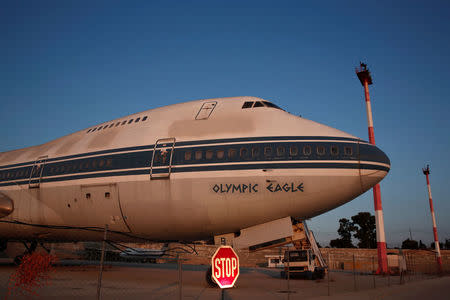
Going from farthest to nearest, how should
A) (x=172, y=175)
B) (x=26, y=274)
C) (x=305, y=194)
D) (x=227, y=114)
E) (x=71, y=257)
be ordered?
(x=71, y=257) → (x=227, y=114) → (x=172, y=175) → (x=305, y=194) → (x=26, y=274)

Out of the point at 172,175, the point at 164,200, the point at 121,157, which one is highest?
the point at 121,157

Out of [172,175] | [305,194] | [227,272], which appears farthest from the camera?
[172,175]

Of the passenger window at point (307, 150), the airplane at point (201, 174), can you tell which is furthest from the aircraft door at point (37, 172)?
the passenger window at point (307, 150)

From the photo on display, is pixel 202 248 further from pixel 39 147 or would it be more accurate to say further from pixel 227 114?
pixel 227 114

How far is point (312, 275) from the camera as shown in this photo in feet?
68.9

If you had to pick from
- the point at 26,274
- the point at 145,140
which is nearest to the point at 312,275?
the point at 145,140

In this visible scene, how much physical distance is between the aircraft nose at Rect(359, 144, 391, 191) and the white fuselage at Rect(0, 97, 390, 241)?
4cm

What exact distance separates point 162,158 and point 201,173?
6.08 ft

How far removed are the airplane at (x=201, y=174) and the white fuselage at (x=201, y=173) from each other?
37 mm

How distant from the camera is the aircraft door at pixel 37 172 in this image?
18153mm

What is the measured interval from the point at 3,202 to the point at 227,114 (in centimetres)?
1245

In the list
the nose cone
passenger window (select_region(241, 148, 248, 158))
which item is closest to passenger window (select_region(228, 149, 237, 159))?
passenger window (select_region(241, 148, 248, 158))

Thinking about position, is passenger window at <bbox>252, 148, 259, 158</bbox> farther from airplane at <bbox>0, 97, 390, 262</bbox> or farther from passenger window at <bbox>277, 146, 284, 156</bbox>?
passenger window at <bbox>277, 146, 284, 156</bbox>

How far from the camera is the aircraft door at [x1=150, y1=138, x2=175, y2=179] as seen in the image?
14141 mm
